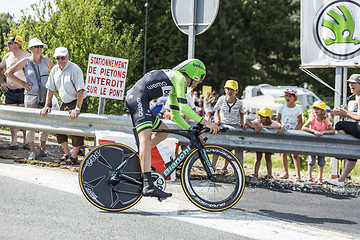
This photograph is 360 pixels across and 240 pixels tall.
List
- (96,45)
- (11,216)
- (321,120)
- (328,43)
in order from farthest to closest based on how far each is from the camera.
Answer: (96,45) → (328,43) → (321,120) → (11,216)

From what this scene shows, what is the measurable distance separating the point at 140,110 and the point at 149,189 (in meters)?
0.89

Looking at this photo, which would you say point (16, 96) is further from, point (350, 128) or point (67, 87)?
point (350, 128)

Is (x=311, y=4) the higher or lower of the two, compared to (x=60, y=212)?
higher

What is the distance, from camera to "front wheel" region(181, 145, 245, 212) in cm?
548

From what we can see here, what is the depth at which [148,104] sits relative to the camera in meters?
5.55

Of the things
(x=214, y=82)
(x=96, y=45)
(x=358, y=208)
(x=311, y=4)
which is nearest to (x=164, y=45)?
(x=214, y=82)

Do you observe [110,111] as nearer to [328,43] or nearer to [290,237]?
[328,43]

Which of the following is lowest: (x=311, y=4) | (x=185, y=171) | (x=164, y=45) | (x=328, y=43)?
(x=185, y=171)

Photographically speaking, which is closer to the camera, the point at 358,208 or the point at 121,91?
the point at 358,208

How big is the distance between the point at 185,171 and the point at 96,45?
1151 cm

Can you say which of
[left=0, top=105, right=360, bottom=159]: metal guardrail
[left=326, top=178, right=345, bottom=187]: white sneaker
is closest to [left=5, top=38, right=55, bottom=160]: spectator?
[left=0, top=105, right=360, bottom=159]: metal guardrail

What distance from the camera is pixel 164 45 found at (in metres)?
39.7

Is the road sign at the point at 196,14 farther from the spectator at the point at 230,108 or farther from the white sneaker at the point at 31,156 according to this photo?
the white sneaker at the point at 31,156

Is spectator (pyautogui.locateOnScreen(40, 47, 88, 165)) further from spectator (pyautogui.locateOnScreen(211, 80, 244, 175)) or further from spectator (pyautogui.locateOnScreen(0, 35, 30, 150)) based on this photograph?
spectator (pyautogui.locateOnScreen(211, 80, 244, 175))
